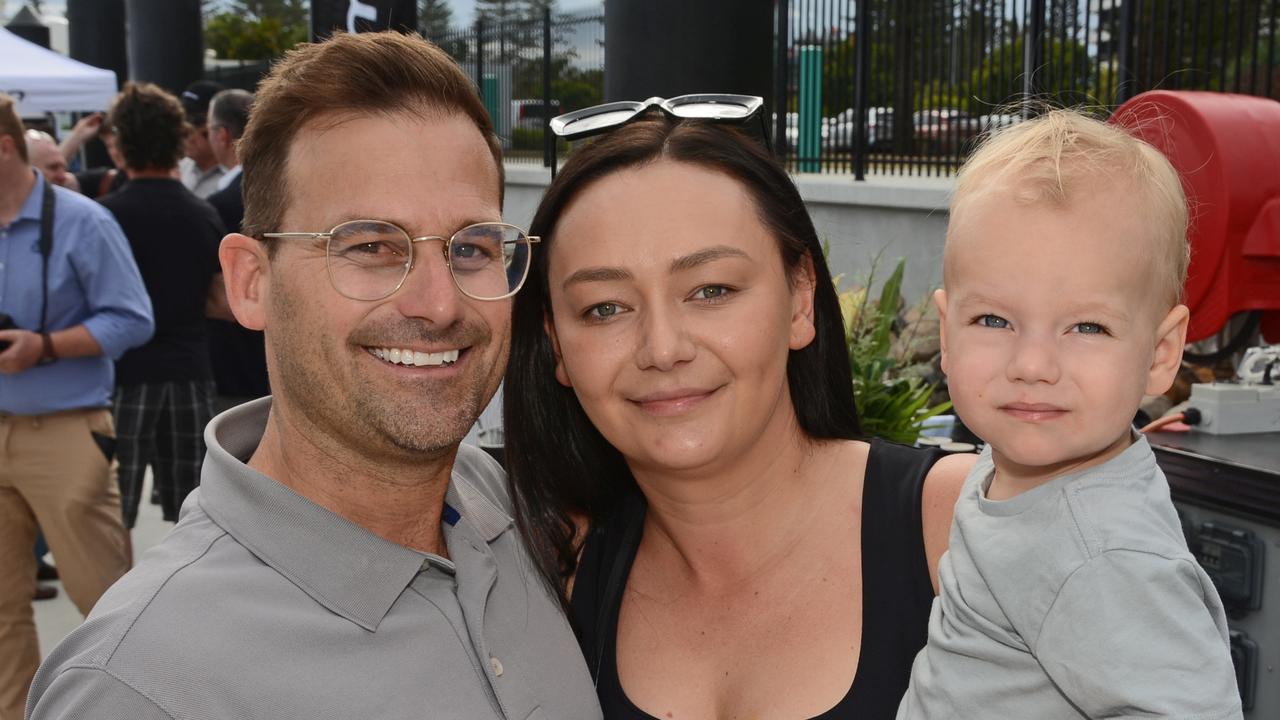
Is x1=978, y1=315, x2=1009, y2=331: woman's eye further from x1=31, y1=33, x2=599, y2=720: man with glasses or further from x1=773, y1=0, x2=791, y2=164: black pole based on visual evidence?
x1=773, y1=0, x2=791, y2=164: black pole

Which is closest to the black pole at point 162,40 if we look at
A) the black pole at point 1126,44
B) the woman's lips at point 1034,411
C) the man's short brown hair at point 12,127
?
the man's short brown hair at point 12,127

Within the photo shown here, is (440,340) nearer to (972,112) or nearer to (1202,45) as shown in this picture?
(1202,45)

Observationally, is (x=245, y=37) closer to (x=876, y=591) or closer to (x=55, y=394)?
(x=55, y=394)

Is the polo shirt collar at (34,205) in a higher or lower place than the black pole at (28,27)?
lower

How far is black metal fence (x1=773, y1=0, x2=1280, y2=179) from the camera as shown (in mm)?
6824

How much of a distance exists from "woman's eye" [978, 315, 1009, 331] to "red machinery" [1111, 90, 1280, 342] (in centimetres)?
145

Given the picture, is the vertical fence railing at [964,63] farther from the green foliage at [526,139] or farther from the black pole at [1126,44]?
the green foliage at [526,139]

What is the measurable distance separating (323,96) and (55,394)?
141 inches

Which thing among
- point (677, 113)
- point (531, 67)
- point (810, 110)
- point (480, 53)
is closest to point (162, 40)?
point (480, 53)

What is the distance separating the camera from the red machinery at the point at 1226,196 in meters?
3.10

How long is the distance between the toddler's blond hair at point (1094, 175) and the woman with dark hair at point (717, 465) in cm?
61

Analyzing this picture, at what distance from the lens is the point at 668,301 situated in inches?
92.2

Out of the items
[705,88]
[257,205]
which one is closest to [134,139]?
[705,88]

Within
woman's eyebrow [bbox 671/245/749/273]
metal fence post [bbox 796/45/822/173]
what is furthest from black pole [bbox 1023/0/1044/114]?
woman's eyebrow [bbox 671/245/749/273]
